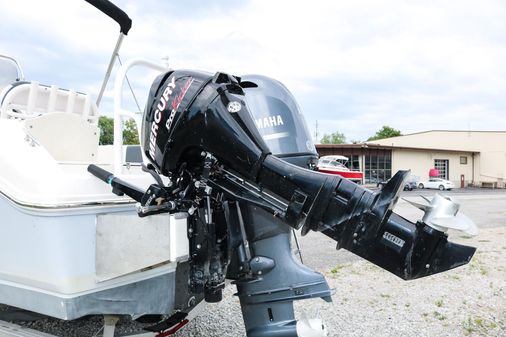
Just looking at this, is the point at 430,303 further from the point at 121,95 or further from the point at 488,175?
the point at 488,175

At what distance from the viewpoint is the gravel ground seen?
11.4 feet

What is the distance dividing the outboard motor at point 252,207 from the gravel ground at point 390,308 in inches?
42.9

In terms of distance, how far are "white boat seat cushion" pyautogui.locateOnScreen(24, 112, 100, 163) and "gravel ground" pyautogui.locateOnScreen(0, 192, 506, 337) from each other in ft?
3.24

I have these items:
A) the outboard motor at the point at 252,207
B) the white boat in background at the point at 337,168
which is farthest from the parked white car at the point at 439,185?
the outboard motor at the point at 252,207

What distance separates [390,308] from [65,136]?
9.99 ft

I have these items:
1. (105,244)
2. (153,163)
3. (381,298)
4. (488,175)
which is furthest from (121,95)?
(488,175)

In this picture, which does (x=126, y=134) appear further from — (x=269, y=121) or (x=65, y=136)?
(x=269, y=121)

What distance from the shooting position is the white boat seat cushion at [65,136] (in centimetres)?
269

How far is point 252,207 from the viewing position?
1.85 m

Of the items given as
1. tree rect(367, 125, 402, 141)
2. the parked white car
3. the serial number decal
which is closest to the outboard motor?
the serial number decal

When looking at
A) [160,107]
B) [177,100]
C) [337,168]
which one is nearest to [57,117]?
[160,107]

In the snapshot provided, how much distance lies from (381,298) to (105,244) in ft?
10.3

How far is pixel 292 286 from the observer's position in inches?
71.9

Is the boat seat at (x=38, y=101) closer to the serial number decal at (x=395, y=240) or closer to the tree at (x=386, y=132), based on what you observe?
the serial number decal at (x=395, y=240)
